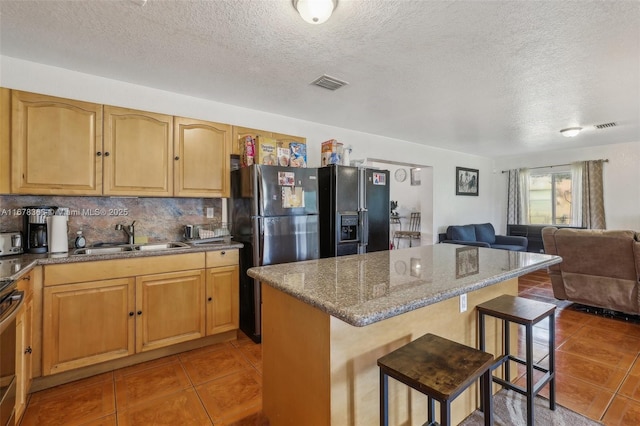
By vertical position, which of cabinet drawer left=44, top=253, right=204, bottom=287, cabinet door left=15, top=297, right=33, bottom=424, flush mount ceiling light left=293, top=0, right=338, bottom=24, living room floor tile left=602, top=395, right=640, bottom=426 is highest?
flush mount ceiling light left=293, top=0, right=338, bottom=24

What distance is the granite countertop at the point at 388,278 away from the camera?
109 centimetres

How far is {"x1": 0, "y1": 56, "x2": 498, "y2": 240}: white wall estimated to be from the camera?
2.40m

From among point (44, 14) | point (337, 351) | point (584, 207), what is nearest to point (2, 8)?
point (44, 14)

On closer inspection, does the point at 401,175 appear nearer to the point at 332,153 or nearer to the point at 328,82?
the point at 332,153

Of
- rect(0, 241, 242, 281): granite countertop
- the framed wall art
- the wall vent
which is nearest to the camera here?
rect(0, 241, 242, 281): granite countertop

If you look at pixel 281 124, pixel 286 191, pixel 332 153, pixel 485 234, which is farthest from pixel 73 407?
pixel 485 234

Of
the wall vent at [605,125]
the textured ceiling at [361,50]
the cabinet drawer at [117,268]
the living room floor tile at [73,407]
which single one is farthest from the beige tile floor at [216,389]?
the wall vent at [605,125]

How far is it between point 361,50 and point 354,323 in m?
1.91

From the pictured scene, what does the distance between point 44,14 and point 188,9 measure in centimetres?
87

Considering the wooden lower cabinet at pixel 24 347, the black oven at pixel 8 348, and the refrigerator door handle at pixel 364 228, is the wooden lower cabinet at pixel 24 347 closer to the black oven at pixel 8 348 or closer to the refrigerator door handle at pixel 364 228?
the black oven at pixel 8 348

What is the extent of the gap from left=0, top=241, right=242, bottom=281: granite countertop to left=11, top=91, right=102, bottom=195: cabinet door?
476 millimetres

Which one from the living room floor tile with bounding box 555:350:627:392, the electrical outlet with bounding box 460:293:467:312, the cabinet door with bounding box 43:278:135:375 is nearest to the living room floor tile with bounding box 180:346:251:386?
the cabinet door with bounding box 43:278:135:375

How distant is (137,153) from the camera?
101 inches

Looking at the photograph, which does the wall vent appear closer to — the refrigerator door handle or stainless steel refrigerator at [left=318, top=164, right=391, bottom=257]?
stainless steel refrigerator at [left=318, top=164, right=391, bottom=257]
